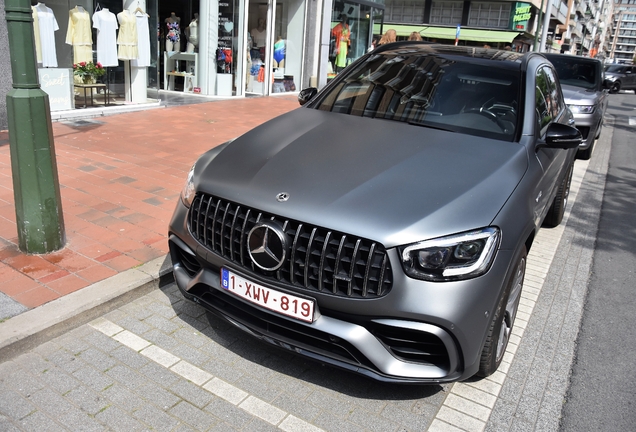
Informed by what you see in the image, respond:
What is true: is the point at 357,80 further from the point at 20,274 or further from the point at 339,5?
the point at 339,5

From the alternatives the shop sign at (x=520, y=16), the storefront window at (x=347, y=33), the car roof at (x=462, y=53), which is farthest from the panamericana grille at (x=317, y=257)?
the shop sign at (x=520, y=16)

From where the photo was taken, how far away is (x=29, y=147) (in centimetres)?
394

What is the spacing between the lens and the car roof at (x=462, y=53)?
13.7ft

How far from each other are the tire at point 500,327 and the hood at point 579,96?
785 centimetres

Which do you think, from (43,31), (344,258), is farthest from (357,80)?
(43,31)

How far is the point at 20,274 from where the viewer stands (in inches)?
153

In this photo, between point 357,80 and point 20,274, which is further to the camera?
point 357,80

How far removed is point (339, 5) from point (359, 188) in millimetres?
15627

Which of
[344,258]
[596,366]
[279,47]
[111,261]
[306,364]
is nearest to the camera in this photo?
[344,258]

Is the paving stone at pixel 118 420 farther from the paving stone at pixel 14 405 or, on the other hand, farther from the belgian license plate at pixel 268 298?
the belgian license plate at pixel 268 298

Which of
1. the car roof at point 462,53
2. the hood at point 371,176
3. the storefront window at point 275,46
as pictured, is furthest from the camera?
the storefront window at point 275,46

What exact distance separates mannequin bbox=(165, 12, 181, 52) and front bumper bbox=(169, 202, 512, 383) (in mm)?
12018

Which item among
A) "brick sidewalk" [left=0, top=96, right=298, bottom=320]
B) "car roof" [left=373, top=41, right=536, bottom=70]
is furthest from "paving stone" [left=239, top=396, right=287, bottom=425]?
"car roof" [left=373, top=41, right=536, bottom=70]

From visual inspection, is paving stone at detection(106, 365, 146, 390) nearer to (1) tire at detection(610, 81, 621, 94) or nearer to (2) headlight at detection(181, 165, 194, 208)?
(2) headlight at detection(181, 165, 194, 208)
